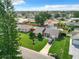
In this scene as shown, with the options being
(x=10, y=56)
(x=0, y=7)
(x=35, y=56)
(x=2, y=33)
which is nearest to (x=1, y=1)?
(x=0, y=7)

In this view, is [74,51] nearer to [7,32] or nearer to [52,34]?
[52,34]

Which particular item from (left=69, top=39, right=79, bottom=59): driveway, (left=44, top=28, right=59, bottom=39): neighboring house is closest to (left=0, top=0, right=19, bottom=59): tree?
(left=69, top=39, right=79, bottom=59): driveway

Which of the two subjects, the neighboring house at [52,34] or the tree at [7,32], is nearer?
the tree at [7,32]

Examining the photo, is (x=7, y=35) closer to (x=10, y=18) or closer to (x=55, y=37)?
(x=10, y=18)

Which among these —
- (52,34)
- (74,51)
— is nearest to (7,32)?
(74,51)

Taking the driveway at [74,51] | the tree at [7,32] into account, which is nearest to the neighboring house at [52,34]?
the driveway at [74,51]

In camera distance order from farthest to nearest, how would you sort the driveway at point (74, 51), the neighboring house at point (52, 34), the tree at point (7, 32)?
the neighboring house at point (52, 34) → the driveway at point (74, 51) → the tree at point (7, 32)

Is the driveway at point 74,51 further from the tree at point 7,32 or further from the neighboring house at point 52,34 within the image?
the tree at point 7,32

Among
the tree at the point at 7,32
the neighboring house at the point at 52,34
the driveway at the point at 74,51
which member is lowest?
the driveway at the point at 74,51

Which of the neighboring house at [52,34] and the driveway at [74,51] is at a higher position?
the neighboring house at [52,34]
